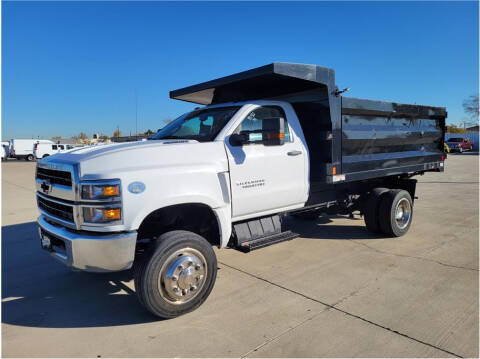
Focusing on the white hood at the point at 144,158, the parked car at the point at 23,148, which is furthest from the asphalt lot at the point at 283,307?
the parked car at the point at 23,148

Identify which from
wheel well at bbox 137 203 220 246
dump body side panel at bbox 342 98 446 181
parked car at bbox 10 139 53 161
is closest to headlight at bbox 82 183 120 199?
wheel well at bbox 137 203 220 246

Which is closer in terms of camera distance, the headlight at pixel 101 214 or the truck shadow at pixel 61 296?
the headlight at pixel 101 214

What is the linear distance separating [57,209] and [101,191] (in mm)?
770

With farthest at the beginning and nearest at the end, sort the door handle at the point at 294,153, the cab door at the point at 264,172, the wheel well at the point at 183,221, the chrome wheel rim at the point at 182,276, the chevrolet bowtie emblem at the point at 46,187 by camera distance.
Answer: the door handle at the point at 294,153
the cab door at the point at 264,172
the wheel well at the point at 183,221
the chevrolet bowtie emblem at the point at 46,187
the chrome wheel rim at the point at 182,276

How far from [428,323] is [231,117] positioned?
9.38 feet

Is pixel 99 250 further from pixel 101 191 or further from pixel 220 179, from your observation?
pixel 220 179

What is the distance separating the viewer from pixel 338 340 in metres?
2.88

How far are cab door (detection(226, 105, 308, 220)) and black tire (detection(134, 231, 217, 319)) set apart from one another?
2.32 ft

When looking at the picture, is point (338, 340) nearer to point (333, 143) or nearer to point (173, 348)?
point (173, 348)

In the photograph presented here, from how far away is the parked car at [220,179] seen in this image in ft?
10.2

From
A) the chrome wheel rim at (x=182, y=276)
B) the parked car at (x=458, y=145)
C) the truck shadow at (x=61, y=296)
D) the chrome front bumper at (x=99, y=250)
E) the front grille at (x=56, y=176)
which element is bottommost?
the truck shadow at (x=61, y=296)

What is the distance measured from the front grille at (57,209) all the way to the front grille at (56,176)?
22 centimetres

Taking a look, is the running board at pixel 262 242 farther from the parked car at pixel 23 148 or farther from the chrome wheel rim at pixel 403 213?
the parked car at pixel 23 148

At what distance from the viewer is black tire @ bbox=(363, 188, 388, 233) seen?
591 cm
